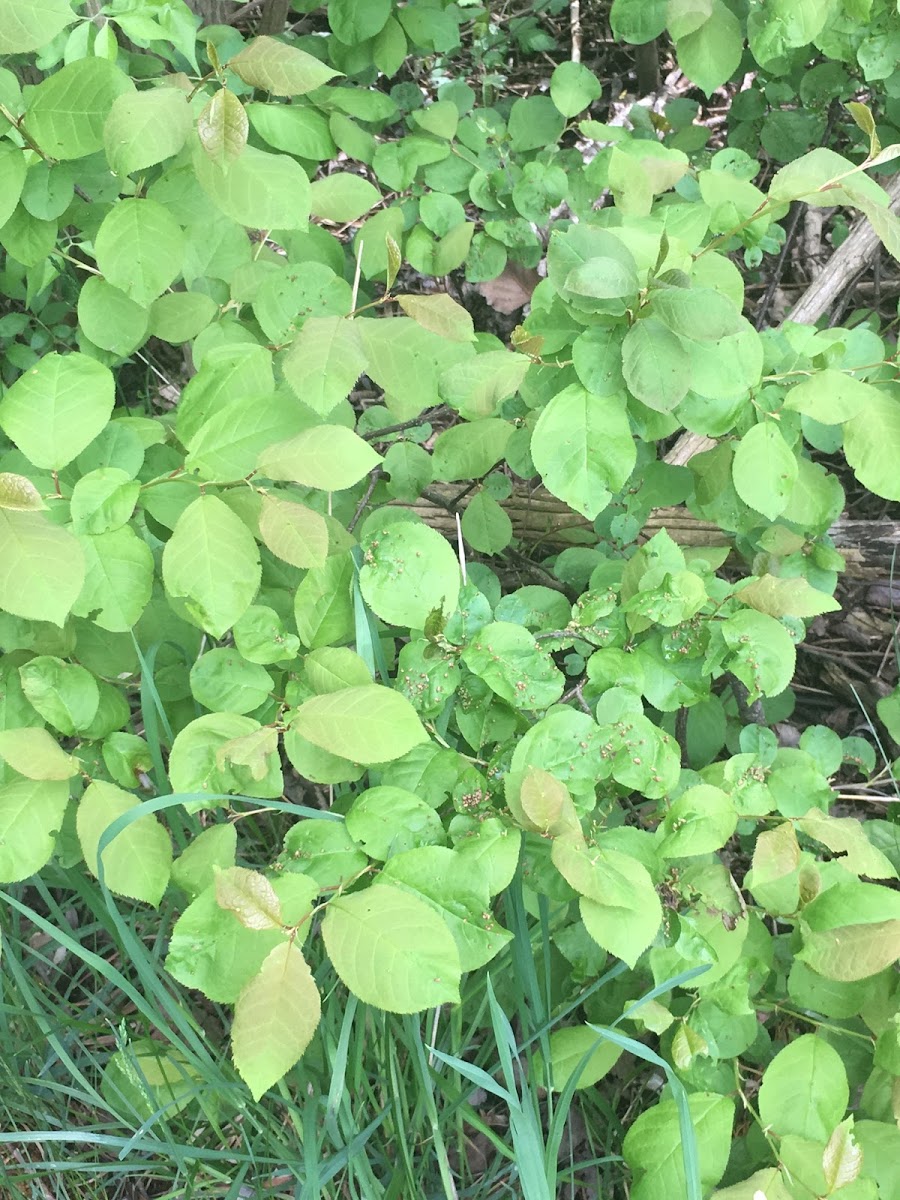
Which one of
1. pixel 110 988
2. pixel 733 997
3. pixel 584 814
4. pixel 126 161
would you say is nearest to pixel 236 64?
pixel 126 161

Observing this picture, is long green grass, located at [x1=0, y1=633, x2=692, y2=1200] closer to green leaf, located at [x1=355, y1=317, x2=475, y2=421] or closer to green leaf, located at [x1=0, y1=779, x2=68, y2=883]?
green leaf, located at [x1=0, y1=779, x2=68, y2=883]

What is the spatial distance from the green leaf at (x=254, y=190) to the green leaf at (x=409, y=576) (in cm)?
39

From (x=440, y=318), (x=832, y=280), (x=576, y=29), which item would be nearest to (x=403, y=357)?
(x=440, y=318)

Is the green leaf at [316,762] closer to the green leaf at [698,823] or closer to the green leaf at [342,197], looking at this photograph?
the green leaf at [698,823]

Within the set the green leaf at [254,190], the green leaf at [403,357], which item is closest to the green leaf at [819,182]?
the green leaf at [403,357]

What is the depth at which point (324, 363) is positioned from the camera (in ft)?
3.48

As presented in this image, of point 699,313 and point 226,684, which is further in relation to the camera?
point 226,684

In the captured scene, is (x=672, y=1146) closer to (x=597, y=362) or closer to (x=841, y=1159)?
(x=841, y=1159)

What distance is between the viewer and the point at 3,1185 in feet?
4.70

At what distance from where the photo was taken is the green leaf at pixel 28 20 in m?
1.01

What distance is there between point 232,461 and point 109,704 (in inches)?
15.1

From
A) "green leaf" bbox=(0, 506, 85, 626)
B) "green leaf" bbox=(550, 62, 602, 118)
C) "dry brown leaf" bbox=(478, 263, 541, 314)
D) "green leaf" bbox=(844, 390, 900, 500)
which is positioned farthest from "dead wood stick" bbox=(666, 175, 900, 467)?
"green leaf" bbox=(0, 506, 85, 626)

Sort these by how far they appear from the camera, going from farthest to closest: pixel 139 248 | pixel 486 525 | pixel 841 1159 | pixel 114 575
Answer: pixel 486 525 → pixel 139 248 → pixel 114 575 → pixel 841 1159

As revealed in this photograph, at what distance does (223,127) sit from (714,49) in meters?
1.06
